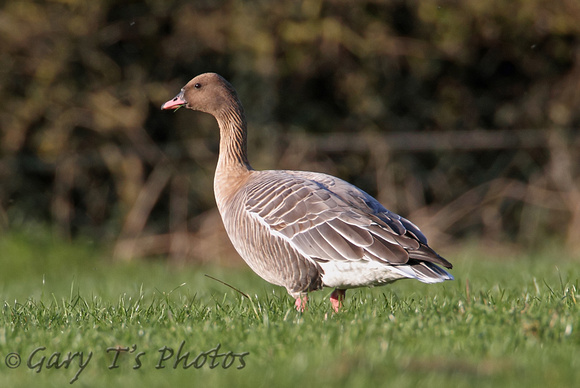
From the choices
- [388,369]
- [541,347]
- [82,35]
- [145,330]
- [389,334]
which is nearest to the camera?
[388,369]

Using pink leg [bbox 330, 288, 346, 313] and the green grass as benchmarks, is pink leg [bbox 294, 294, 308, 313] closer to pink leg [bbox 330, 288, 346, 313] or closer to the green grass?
the green grass

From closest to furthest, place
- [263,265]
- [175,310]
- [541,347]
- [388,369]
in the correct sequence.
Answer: [388,369] → [541,347] → [175,310] → [263,265]

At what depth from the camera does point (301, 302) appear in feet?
18.4

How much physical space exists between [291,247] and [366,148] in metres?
8.45

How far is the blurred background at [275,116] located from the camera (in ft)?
45.0

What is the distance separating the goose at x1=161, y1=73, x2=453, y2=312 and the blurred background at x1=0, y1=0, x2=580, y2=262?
23.6 ft

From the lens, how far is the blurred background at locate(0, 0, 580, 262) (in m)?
13.7

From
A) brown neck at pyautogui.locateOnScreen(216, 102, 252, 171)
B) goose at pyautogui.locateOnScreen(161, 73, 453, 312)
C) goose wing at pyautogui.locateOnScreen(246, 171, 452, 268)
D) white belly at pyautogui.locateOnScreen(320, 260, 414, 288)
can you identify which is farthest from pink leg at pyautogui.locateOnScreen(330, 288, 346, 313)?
brown neck at pyautogui.locateOnScreen(216, 102, 252, 171)

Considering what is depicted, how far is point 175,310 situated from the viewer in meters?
5.43

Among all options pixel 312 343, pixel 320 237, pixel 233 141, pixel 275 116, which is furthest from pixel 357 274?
pixel 275 116

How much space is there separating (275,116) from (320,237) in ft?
29.1

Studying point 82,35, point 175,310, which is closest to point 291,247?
point 175,310

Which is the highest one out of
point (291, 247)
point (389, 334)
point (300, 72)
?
point (300, 72)

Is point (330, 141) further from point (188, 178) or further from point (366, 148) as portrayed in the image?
point (188, 178)
